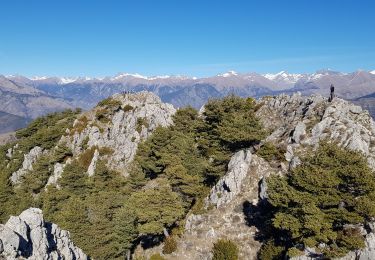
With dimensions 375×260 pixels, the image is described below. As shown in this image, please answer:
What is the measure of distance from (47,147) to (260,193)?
68.8m

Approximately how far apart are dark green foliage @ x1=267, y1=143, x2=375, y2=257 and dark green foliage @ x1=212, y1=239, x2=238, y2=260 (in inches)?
323

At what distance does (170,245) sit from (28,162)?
62.8 m

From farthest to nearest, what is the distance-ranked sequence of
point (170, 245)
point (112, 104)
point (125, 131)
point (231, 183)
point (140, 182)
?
1. point (112, 104)
2. point (125, 131)
3. point (140, 182)
4. point (231, 183)
5. point (170, 245)

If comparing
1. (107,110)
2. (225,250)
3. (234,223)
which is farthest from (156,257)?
A: (107,110)

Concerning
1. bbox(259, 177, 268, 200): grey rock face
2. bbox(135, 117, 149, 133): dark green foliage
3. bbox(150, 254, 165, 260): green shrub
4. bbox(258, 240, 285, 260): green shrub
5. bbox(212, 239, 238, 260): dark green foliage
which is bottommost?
bbox(150, 254, 165, 260): green shrub

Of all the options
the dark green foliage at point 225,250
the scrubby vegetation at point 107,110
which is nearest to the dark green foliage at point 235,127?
the dark green foliage at point 225,250

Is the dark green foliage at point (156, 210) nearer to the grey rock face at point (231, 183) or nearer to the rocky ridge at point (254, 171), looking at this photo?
the rocky ridge at point (254, 171)

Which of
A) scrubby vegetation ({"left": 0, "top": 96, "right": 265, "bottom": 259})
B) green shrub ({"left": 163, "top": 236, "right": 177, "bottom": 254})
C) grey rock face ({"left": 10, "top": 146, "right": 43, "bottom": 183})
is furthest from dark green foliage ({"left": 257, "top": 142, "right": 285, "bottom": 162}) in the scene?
grey rock face ({"left": 10, "top": 146, "right": 43, "bottom": 183})

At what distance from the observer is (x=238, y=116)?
64312mm

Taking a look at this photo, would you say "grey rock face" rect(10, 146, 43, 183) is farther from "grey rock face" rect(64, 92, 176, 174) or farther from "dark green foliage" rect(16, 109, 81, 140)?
"dark green foliage" rect(16, 109, 81, 140)

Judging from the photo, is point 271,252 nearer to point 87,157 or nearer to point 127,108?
point 87,157

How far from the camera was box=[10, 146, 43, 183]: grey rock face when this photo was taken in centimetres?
9738

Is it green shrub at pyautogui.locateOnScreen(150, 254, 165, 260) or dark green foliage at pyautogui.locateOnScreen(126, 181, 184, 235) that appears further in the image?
green shrub at pyautogui.locateOnScreen(150, 254, 165, 260)

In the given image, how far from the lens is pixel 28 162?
327 feet
